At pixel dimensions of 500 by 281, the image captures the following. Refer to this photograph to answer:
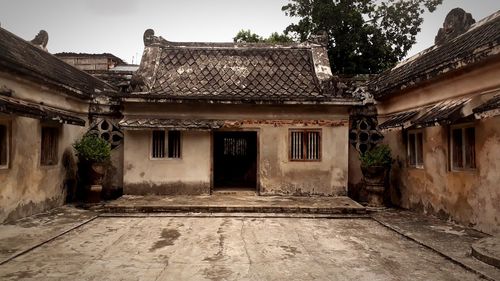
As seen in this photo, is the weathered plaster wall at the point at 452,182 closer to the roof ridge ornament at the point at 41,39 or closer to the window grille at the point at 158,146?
the window grille at the point at 158,146

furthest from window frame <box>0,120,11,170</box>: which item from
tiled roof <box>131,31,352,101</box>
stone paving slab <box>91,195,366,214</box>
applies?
tiled roof <box>131,31,352,101</box>

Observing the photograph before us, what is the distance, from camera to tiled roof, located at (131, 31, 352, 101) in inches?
432

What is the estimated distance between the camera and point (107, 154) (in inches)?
396

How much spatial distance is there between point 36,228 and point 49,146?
2916 millimetres

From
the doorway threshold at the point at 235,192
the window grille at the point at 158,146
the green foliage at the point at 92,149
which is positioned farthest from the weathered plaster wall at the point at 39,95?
the doorway threshold at the point at 235,192

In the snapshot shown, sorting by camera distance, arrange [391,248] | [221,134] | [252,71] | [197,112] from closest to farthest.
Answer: [391,248] → [197,112] → [252,71] → [221,134]

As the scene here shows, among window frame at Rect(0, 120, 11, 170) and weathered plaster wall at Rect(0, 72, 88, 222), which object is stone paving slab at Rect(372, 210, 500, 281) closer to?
weathered plaster wall at Rect(0, 72, 88, 222)

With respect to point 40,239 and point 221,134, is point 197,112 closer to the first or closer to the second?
point 221,134

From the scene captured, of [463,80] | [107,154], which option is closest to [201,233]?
[107,154]

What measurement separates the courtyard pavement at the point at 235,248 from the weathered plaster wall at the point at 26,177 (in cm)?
42

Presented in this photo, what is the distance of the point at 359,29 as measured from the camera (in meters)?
20.3

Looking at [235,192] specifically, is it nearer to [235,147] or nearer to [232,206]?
[232,206]

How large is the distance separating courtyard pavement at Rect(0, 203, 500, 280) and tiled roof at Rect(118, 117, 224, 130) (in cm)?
249

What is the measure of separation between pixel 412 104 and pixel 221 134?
773 centimetres
